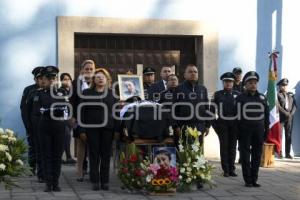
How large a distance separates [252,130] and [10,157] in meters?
4.37

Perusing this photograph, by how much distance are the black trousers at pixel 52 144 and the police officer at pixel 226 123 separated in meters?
3.03

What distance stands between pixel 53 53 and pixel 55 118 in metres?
3.88

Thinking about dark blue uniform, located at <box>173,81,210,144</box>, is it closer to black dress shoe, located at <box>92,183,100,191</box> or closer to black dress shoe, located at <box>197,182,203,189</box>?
black dress shoe, located at <box>197,182,203,189</box>

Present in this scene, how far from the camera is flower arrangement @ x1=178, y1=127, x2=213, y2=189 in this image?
8219mm

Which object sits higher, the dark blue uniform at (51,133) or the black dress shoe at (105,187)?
the dark blue uniform at (51,133)

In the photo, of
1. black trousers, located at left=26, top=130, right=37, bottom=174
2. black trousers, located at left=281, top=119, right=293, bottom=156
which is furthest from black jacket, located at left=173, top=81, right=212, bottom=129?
black trousers, located at left=281, top=119, right=293, bottom=156

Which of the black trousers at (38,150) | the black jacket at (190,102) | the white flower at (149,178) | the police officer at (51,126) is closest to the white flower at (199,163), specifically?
the black jacket at (190,102)

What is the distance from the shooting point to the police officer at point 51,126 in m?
8.04

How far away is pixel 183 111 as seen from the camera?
28.3 ft

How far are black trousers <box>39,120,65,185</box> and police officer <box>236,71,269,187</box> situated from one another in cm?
280

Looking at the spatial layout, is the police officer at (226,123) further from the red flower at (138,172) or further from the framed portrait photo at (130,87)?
the red flower at (138,172)

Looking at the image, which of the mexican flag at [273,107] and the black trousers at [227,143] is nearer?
the black trousers at [227,143]

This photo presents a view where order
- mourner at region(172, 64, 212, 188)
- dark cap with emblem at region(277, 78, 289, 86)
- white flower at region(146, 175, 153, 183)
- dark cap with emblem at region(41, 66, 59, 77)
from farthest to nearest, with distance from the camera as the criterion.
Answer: dark cap with emblem at region(277, 78, 289, 86) < mourner at region(172, 64, 212, 188) < dark cap with emblem at region(41, 66, 59, 77) < white flower at region(146, 175, 153, 183)

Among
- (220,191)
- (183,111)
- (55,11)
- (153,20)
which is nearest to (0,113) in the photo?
(55,11)
